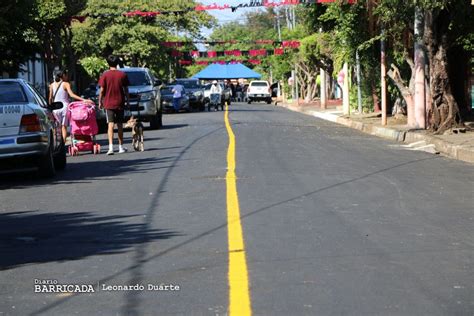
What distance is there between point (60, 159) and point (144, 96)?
1250cm

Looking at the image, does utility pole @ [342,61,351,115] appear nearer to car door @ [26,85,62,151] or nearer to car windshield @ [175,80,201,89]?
car windshield @ [175,80,201,89]

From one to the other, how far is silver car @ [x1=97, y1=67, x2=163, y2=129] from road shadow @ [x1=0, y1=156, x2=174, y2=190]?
10.3 metres

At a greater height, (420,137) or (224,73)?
(224,73)

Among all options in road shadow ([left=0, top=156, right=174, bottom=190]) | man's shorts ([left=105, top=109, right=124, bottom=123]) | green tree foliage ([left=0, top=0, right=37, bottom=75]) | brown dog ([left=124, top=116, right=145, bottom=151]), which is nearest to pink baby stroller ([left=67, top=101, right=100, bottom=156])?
man's shorts ([left=105, top=109, right=124, bottom=123])

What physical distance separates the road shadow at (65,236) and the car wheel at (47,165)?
3.92 m

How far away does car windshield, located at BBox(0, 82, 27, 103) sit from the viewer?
1522 centimetres

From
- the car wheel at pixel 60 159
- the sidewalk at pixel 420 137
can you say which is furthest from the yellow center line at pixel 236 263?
the sidewalk at pixel 420 137

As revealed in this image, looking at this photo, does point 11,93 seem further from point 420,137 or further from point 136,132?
point 420,137

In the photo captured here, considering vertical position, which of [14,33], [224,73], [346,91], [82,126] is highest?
[14,33]

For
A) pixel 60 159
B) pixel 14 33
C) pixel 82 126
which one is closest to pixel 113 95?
pixel 82 126

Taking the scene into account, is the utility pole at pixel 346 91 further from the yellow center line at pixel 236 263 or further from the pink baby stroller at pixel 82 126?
the yellow center line at pixel 236 263

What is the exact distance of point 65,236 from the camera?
9664 mm

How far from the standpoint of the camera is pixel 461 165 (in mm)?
18188

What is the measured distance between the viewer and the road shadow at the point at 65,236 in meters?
8.68
